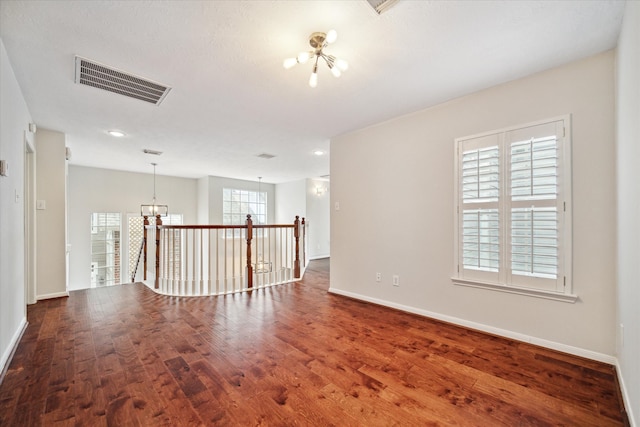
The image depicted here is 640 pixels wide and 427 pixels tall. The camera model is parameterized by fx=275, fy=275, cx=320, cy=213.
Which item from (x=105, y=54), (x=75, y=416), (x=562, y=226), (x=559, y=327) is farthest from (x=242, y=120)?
(x=559, y=327)

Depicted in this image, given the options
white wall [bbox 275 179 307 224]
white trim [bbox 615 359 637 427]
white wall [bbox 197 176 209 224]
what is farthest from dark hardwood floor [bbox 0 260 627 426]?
white wall [bbox 275 179 307 224]

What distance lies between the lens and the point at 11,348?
7.59 ft

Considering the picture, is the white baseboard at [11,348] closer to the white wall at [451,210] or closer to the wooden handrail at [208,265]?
the wooden handrail at [208,265]

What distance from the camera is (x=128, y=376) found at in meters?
1.99

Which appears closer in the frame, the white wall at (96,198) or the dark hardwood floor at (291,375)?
the dark hardwood floor at (291,375)

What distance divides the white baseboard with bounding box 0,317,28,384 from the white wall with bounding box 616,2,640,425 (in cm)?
397

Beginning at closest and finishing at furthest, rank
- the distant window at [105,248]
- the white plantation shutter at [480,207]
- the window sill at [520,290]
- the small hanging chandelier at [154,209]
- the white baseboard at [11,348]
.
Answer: the white baseboard at [11,348], the window sill at [520,290], the white plantation shutter at [480,207], the distant window at [105,248], the small hanging chandelier at [154,209]

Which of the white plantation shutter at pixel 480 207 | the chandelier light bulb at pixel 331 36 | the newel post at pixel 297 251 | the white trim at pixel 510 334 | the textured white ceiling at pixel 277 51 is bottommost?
the white trim at pixel 510 334

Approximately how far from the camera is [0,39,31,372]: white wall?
2113 millimetres

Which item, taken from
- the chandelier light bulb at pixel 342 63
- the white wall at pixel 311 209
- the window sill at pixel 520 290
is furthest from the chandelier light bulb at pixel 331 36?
the white wall at pixel 311 209

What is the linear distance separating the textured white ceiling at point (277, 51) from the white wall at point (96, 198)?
3.71 m

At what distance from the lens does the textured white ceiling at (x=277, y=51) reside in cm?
174

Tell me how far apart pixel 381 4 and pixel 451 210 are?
2077 mm

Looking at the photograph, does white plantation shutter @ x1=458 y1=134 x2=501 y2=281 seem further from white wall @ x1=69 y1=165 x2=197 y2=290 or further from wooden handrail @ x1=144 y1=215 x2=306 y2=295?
white wall @ x1=69 y1=165 x2=197 y2=290
